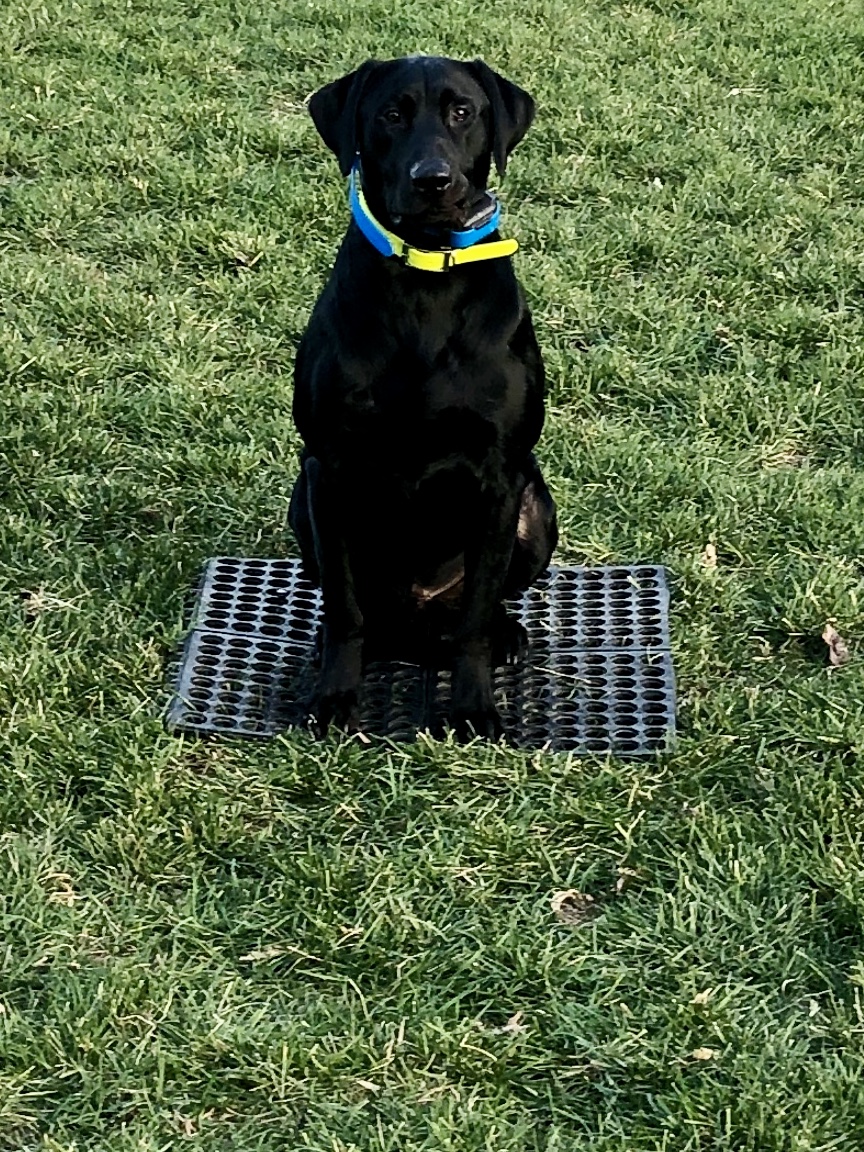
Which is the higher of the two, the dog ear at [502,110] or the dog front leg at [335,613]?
the dog ear at [502,110]

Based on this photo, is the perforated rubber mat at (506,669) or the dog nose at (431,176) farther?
the perforated rubber mat at (506,669)

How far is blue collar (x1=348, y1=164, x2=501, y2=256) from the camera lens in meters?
3.25

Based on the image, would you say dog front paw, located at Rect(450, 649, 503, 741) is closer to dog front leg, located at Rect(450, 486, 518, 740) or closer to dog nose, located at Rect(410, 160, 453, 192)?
dog front leg, located at Rect(450, 486, 518, 740)

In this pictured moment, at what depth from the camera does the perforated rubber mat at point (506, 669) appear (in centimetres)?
354

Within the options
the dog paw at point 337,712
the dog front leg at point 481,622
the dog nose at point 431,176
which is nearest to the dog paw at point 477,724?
the dog front leg at point 481,622

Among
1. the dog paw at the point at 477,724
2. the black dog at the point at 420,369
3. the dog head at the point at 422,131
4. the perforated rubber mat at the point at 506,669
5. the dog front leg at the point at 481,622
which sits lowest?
the perforated rubber mat at the point at 506,669

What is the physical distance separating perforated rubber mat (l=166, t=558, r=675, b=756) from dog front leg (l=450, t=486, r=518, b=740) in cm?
7

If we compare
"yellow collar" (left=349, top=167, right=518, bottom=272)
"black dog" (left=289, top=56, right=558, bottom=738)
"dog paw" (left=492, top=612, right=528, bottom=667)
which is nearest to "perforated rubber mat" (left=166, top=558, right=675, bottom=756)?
"dog paw" (left=492, top=612, right=528, bottom=667)

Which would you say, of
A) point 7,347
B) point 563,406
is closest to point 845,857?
point 563,406

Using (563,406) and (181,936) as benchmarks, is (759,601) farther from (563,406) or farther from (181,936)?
(181,936)

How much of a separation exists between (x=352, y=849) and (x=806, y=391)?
2534 mm

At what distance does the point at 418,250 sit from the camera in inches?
128

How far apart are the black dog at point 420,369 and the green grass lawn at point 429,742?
0.38m

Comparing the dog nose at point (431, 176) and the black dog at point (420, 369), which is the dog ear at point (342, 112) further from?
the dog nose at point (431, 176)
